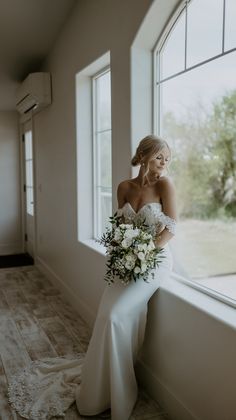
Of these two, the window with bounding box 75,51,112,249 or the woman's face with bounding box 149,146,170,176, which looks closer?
the woman's face with bounding box 149,146,170,176

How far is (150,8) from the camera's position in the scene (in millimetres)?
2375

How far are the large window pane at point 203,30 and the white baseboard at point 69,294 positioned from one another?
2.28 metres

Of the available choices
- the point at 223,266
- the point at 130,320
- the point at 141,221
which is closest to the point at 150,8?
the point at 141,221

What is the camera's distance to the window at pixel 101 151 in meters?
3.52

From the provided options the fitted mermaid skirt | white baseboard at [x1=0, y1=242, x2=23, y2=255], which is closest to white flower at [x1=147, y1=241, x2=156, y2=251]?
the fitted mermaid skirt

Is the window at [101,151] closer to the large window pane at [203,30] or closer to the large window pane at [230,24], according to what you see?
the large window pane at [203,30]

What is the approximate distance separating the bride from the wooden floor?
Answer: 0.10 m

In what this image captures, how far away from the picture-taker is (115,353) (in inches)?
87.4

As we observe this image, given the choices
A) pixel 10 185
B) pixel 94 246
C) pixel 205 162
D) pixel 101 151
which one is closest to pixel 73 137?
pixel 101 151

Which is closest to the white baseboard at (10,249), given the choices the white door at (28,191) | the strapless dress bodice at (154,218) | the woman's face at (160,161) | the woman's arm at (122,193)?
the white door at (28,191)

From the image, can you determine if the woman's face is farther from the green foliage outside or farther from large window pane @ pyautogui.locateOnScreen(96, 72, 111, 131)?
large window pane @ pyautogui.locateOnScreen(96, 72, 111, 131)

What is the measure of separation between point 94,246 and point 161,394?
4.88ft

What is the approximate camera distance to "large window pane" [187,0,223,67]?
209cm

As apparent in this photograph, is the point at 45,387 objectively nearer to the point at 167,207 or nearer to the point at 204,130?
the point at 167,207
